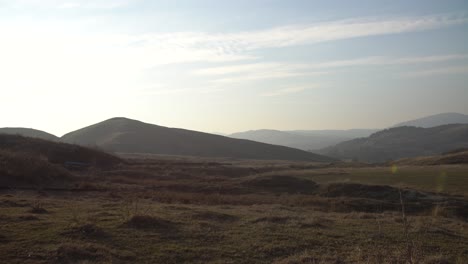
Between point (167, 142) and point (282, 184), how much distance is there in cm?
12608

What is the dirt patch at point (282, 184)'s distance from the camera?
1730 inches

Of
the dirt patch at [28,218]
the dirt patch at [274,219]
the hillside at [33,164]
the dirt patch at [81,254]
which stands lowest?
the dirt patch at [274,219]

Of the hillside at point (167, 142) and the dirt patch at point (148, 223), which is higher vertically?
the hillside at point (167, 142)

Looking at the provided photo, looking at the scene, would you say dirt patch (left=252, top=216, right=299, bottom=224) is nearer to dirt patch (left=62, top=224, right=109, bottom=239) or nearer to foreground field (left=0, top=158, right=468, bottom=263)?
foreground field (left=0, top=158, right=468, bottom=263)

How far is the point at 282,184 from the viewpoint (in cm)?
4734

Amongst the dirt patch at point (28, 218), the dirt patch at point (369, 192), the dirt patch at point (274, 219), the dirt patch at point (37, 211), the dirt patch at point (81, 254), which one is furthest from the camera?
the dirt patch at point (369, 192)

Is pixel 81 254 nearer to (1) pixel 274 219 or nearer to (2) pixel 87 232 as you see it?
(2) pixel 87 232

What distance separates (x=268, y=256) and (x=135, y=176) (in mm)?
42818

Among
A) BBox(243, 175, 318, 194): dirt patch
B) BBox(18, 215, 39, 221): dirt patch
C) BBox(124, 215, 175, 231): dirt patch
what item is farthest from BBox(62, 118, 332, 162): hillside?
BBox(124, 215, 175, 231): dirt patch

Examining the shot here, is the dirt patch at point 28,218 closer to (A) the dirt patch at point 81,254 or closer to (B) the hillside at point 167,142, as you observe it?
(A) the dirt patch at point 81,254

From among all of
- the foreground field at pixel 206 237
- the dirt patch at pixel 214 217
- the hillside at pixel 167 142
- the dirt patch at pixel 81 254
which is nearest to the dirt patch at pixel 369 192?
the foreground field at pixel 206 237

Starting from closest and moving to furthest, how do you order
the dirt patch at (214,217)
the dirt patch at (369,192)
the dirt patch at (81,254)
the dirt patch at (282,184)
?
1. the dirt patch at (81,254)
2. the dirt patch at (214,217)
3. the dirt patch at (369,192)
4. the dirt patch at (282,184)

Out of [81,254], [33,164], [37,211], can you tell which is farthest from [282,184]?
[81,254]

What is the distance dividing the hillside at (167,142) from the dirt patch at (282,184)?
10877cm
